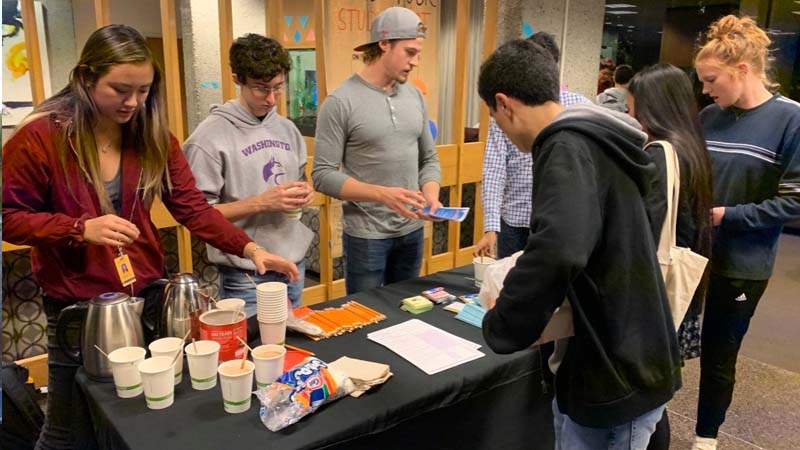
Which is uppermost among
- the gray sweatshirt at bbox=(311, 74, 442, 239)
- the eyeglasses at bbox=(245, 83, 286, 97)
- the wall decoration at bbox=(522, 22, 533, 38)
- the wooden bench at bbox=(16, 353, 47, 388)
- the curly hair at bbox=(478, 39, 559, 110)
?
the wall decoration at bbox=(522, 22, 533, 38)

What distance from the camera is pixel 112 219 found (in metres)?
1.40

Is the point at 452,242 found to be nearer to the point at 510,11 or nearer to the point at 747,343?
the point at 510,11

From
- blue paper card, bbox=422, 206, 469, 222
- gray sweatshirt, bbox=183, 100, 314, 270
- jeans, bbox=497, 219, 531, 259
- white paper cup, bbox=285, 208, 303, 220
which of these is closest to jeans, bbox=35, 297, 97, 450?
gray sweatshirt, bbox=183, 100, 314, 270

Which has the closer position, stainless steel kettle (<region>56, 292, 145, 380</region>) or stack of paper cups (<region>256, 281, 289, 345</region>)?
stainless steel kettle (<region>56, 292, 145, 380</region>)

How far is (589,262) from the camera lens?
1.18 metres

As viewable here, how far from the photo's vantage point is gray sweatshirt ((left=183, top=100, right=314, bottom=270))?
189cm

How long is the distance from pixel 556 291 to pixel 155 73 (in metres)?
1.22

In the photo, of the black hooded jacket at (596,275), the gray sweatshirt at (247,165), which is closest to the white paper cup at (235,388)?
the black hooded jacket at (596,275)

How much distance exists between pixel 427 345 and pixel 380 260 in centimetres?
74

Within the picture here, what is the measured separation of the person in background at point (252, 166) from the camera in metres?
1.88

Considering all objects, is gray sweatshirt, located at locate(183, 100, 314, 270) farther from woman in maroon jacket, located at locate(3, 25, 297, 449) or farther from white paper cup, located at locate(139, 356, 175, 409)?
white paper cup, located at locate(139, 356, 175, 409)

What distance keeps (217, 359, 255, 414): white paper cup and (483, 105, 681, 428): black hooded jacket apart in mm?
541

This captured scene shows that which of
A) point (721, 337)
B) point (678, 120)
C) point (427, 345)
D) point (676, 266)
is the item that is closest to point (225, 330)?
point (427, 345)

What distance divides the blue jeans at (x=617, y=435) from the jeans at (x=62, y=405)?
1.18 meters
